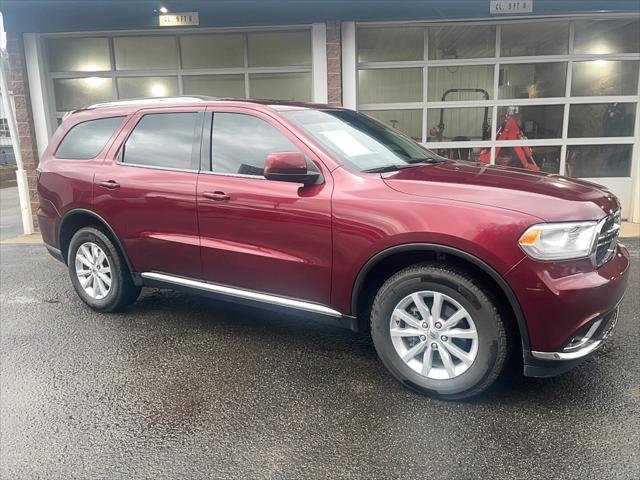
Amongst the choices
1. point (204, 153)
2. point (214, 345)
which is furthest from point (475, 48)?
point (214, 345)

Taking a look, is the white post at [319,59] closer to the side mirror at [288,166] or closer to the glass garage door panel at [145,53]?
the glass garage door panel at [145,53]

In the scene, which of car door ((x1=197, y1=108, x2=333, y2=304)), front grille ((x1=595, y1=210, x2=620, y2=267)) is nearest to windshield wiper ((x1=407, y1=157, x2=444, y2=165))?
car door ((x1=197, y1=108, x2=333, y2=304))

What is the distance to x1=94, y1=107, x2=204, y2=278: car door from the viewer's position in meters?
4.03

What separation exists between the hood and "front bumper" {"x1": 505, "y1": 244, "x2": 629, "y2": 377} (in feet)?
0.95

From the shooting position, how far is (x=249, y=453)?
105 inches

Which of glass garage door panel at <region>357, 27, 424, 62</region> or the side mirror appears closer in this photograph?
the side mirror

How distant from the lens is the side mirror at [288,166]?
130 inches

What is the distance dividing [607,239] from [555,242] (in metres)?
0.48

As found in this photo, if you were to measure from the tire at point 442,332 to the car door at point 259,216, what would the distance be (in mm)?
482

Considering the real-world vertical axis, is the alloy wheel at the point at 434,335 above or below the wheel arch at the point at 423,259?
below

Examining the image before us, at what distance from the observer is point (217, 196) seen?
3.81 meters

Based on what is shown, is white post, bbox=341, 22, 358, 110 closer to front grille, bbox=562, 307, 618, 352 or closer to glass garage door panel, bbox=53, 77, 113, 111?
glass garage door panel, bbox=53, 77, 113, 111

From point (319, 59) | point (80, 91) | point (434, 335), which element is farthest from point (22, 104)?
point (434, 335)

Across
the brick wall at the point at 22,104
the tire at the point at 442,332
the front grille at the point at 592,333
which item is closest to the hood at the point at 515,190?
the tire at the point at 442,332
